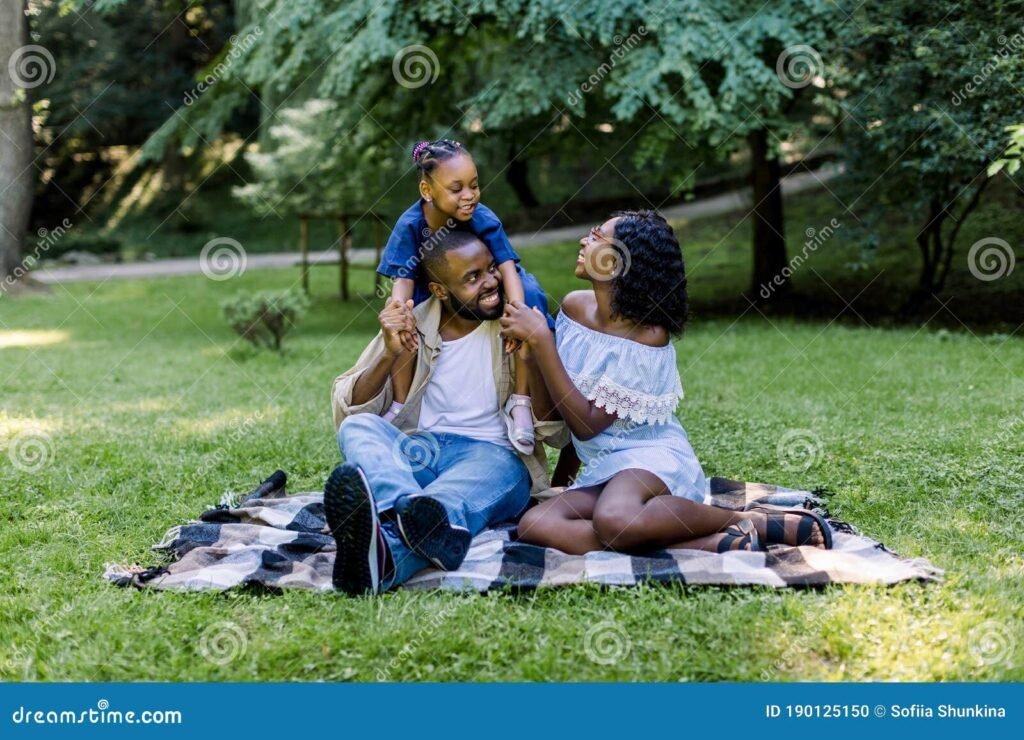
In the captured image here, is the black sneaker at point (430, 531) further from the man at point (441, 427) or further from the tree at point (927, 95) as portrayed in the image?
the tree at point (927, 95)

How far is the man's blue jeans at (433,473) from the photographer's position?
3387 millimetres

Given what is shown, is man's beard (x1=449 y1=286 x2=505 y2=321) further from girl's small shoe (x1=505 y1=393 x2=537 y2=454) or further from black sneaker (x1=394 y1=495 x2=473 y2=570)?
black sneaker (x1=394 y1=495 x2=473 y2=570)

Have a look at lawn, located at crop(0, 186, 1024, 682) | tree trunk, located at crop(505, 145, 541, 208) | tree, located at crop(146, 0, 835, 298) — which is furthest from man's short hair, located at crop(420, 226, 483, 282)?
tree trunk, located at crop(505, 145, 541, 208)

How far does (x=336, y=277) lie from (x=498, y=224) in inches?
531

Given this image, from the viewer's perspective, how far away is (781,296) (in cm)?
1248

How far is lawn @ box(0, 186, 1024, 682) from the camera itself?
2867 millimetres

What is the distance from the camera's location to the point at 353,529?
312 centimetres

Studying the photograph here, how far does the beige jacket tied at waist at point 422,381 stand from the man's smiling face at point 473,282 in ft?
0.35

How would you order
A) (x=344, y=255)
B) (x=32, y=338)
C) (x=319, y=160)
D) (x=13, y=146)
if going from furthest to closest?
1. (x=344, y=255)
2. (x=13, y=146)
3. (x=319, y=160)
4. (x=32, y=338)

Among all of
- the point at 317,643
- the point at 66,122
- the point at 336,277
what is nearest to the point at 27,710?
the point at 317,643

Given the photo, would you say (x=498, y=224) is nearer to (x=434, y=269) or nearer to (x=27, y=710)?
(x=434, y=269)

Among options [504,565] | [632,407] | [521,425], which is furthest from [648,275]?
[504,565]

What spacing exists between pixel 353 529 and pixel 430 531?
1.05 feet

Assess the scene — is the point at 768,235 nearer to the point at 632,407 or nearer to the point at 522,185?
the point at 522,185
